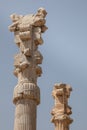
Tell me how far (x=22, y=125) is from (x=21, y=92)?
5.31 ft

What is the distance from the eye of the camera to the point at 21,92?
71.3 ft

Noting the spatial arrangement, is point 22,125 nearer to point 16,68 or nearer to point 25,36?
point 16,68

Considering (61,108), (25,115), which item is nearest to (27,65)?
(25,115)

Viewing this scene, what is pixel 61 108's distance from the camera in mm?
31375

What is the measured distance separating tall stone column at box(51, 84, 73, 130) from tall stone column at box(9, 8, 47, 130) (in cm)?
853

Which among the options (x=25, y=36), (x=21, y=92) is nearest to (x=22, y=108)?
(x=21, y=92)

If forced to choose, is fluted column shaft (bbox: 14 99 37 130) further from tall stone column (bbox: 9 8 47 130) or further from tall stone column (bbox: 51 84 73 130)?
tall stone column (bbox: 51 84 73 130)

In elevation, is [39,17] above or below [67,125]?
above

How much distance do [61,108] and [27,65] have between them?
9731mm

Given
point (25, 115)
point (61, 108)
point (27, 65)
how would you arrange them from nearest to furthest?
point (25, 115) < point (27, 65) < point (61, 108)

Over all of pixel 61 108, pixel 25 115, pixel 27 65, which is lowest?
pixel 25 115

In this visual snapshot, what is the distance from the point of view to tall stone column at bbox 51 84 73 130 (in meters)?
30.6

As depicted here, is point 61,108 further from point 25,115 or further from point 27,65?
point 25,115

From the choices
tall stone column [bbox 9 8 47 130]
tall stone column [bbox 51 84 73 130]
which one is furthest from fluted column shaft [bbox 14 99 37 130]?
tall stone column [bbox 51 84 73 130]
